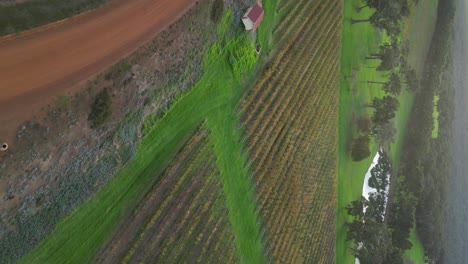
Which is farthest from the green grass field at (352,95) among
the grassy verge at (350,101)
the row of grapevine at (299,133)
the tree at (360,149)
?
the row of grapevine at (299,133)

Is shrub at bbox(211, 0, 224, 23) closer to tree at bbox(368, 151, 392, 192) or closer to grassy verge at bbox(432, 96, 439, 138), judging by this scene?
tree at bbox(368, 151, 392, 192)

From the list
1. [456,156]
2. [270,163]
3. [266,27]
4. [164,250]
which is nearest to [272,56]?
[266,27]

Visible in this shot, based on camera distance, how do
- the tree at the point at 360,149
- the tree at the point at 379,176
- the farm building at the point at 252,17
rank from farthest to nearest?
the tree at the point at 379,176
the tree at the point at 360,149
the farm building at the point at 252,17

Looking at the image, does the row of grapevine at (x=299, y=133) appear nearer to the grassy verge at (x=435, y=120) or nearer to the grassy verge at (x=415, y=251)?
the grassy verge at (x=415, y=251)

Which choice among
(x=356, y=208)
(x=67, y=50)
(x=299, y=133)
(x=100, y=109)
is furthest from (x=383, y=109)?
(x=67, y=50)

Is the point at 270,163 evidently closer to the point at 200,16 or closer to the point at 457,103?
the point at 200,16

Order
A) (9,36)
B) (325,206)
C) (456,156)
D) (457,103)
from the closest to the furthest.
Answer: (9,36), (325,206), (456,156), (457,103)

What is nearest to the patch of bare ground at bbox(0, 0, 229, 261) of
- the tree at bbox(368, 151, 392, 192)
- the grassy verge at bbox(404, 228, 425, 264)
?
the tree at bbox(368, 151, 392, 192)
